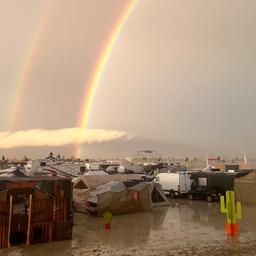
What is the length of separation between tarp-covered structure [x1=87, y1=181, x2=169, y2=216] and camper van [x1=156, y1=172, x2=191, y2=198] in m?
8.54

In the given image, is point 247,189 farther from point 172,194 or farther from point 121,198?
point 121,198

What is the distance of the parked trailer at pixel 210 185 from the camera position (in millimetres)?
32344

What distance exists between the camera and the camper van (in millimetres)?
33537

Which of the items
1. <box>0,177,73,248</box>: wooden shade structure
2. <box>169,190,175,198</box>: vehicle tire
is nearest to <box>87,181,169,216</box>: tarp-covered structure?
<box>0,177,73,248</box>: wooden shade structure

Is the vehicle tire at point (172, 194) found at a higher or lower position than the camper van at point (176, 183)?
lower

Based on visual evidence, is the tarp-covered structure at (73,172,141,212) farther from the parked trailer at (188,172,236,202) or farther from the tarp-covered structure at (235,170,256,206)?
the tarp-covered structure at (235,170,256,206)

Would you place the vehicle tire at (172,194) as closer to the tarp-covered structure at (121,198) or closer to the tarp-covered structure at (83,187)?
the tarp-covered structure at (121,198)

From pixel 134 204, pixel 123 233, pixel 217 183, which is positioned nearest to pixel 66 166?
pixel 217 183

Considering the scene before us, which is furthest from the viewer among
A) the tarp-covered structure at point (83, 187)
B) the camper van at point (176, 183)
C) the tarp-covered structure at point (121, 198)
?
the camper van at point (176, 183)

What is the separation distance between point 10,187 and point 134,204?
11.3 m

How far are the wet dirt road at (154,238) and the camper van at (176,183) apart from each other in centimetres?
1009

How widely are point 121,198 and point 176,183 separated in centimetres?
1211

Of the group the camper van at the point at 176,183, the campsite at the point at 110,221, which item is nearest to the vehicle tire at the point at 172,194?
the camper van at the point at 176,183

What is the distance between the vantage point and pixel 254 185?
27625mm
